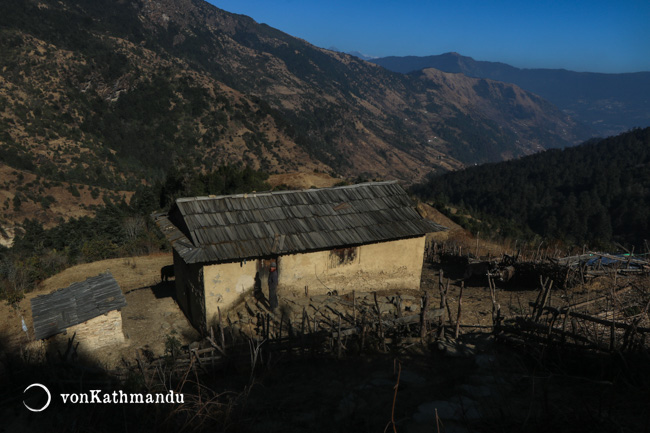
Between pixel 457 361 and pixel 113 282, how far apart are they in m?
10.5

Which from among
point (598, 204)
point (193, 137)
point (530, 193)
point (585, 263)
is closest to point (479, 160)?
point (530, 193)

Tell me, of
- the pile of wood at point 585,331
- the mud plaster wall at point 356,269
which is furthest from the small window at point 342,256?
the pile of wood at point 585,331

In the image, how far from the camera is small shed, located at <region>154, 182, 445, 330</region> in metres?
11.0

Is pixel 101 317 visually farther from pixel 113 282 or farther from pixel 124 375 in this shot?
pixel 124 375

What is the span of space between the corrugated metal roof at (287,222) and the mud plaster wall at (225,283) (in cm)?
41

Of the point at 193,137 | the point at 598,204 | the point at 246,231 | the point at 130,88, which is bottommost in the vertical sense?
the point at 598,204

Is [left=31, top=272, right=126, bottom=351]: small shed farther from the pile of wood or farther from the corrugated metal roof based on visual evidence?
the pile of wood

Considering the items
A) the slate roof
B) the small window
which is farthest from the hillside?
the small window

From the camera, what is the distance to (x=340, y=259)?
12.4m

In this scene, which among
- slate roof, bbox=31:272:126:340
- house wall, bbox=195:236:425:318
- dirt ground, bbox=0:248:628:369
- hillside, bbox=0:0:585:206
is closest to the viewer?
slate roof, bbox=31:272:126:340

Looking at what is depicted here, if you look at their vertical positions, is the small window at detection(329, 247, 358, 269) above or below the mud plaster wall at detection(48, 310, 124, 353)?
above

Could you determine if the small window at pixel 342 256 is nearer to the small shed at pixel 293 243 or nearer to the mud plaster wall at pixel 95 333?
the small shed at pixel 293 243

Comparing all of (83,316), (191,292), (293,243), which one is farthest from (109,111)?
(293,243)

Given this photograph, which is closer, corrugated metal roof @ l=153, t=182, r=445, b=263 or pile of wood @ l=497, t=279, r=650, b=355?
pile of wood @ l=497, t=279, r=650, b=355
